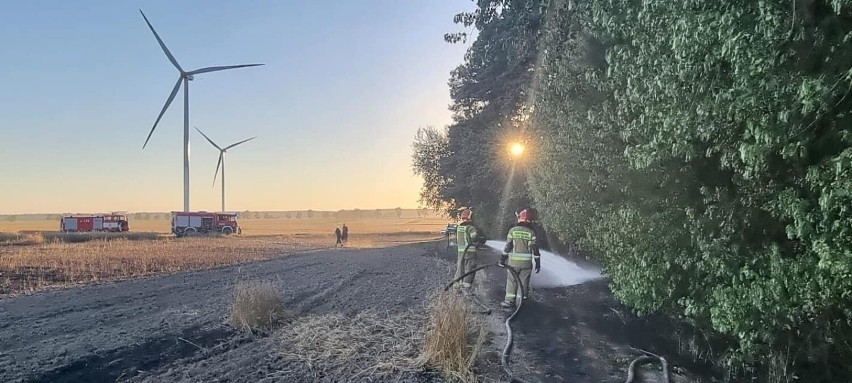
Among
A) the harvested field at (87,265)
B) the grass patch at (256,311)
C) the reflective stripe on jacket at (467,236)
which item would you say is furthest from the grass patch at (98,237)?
the grass patch at (256,311)

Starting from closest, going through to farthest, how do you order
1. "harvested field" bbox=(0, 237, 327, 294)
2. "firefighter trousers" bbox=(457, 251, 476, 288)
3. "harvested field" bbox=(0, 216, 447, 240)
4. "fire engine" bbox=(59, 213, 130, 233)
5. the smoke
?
"firefighter trousers" bbox=(457, 251, 476, 288) → the smoke → "harvested field" bbox=(0, 237, 327, 294) → "fire engine" bbox=(59, 213, 130, 233) → "harvested field" bbox=(0, 216, 447, 240)

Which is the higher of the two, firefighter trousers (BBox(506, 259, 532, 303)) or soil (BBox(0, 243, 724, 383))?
firefighter trousers (BBox(506, 259, 532, 303))

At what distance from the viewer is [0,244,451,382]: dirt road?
318 inches

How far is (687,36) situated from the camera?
564cm

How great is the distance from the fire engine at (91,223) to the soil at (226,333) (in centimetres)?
4685

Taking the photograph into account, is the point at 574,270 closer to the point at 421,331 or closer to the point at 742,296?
the point at 421,331

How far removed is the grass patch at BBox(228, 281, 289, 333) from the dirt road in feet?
0.95

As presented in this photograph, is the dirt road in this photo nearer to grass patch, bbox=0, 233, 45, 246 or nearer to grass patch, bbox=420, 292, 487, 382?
grass patch, bbox=420, 292, 487, 382

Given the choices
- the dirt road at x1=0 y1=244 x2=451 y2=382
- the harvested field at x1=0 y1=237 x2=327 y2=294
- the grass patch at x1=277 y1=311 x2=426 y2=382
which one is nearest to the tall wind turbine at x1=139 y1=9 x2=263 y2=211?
the harvested field at x1=0 y1=237 x2=327 y2=294

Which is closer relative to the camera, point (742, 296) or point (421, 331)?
point (742, 296)

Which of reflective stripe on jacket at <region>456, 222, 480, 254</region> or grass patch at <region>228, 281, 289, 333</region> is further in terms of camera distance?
reflective stripe on jacket at <region>456, 222, 480, 254</region>

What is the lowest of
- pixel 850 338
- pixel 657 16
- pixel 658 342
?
pixel 658 342

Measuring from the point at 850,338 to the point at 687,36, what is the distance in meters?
3.71

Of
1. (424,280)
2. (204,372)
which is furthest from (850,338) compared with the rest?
(424,280)
